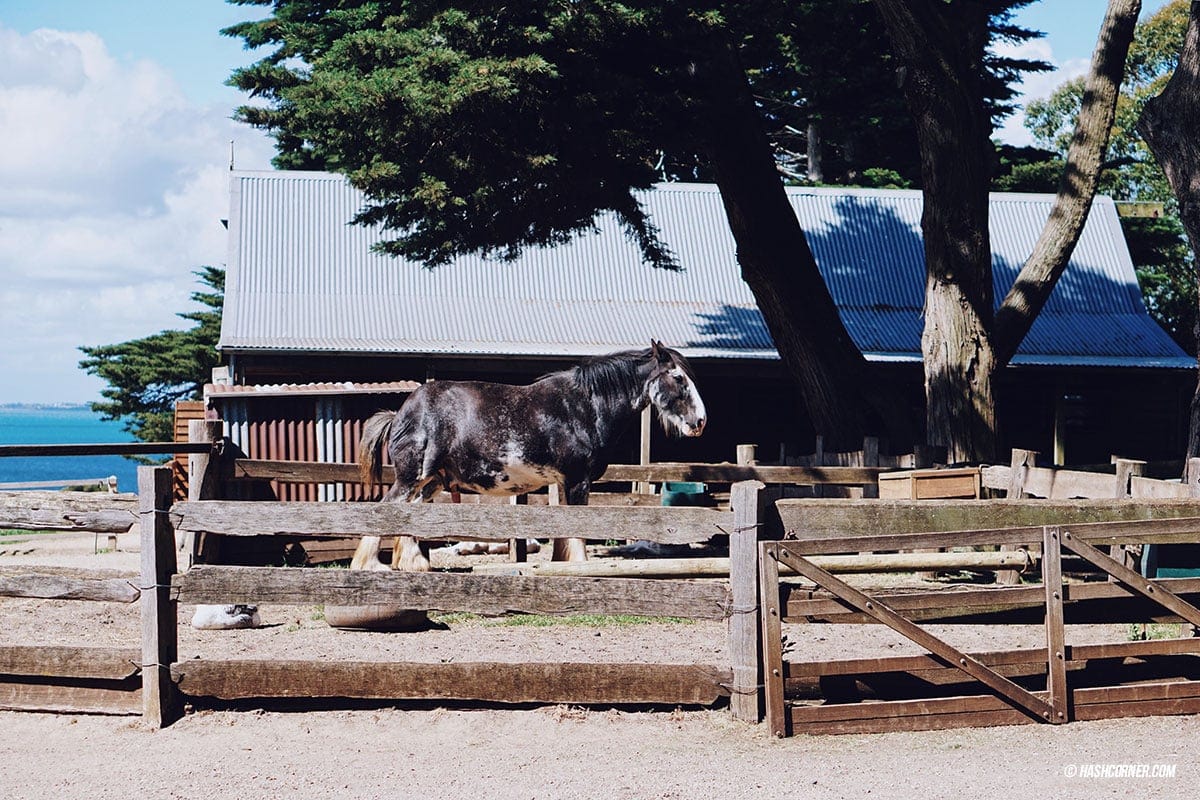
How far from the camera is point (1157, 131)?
13352mm

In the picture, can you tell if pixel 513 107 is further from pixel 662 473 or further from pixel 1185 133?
pixel 1185 133

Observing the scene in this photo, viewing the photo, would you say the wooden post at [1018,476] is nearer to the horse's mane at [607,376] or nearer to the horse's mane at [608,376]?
the horse's mane at [608,376]

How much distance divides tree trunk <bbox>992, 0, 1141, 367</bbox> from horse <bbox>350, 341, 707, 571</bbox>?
529cm

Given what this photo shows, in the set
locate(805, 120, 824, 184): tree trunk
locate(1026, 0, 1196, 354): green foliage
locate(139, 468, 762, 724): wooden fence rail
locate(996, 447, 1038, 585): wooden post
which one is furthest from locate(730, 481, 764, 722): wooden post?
locate(805, 120, 824, 184): tree trunk

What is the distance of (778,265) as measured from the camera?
1625 cm

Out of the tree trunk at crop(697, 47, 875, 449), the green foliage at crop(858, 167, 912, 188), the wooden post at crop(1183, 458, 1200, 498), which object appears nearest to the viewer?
the wooden post at crop(1183, 458, 1200, 498)

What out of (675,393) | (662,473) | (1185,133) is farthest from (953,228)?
(675,393)

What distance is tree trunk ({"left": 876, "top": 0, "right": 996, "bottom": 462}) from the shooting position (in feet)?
49.1

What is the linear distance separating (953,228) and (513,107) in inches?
216

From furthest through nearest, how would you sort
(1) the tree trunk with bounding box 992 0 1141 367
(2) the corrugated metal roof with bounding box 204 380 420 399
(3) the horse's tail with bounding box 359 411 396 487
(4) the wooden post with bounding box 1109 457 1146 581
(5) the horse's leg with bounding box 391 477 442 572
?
1. (1) the tree trunk with bounding box 992 0 1141 367
2. (2) the corrugated metal roof with bounding box 204 380 420 399
3. (3) the horse's tail with bounding box 359 411 396 487
4. (5) the horse's leg with bounding box 391 477 442 572
5. (4) the wooden post with bounding box 1109 457 1146 581

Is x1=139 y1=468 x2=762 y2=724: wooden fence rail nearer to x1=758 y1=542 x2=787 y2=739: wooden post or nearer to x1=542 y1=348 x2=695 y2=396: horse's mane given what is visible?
x1=758 y1=542 x2=787 y2=739: wooden post

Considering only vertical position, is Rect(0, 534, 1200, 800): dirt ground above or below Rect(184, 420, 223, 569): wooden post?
below

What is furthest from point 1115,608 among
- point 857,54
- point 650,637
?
point 857,54

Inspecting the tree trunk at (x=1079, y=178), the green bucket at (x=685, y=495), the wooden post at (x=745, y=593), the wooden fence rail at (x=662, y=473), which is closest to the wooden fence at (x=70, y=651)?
the wooden post at (x=745, y=593)
